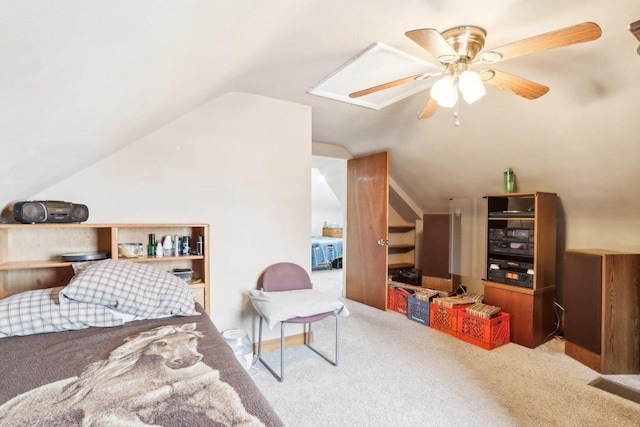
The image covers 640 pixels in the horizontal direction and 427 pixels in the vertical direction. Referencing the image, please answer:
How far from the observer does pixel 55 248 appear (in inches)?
82.9

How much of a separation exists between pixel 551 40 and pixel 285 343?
277cm

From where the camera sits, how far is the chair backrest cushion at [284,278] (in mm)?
2664

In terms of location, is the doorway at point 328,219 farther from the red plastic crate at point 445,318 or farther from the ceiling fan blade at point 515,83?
the ceiling fan blade at point 515,83

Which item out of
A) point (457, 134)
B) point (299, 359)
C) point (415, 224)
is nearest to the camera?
point (299, 359)

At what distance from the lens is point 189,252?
7.87 ft

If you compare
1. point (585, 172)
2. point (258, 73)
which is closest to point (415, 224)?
point (585, 172)

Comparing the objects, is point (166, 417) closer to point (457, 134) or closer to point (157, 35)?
point (157, 35)

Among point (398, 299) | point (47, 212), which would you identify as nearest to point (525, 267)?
point (398, 299)

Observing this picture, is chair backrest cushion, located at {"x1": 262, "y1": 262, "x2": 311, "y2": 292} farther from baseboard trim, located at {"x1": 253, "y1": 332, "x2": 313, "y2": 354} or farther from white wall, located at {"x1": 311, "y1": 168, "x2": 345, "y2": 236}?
white wall, located at {"x1": 311, "y1": 168, "x2": 345, "y2": 236}

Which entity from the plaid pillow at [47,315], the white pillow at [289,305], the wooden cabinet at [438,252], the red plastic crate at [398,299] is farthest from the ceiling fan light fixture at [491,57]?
the red plastic crate at [398,299]

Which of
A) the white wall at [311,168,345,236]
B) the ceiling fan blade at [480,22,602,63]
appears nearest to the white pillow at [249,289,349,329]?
the ceiling fan blade at [480,22,602,63]

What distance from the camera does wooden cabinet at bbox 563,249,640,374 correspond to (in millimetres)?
2342

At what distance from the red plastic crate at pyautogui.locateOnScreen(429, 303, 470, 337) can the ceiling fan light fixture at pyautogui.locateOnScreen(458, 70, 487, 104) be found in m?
2.25

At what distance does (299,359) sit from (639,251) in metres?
3.10
